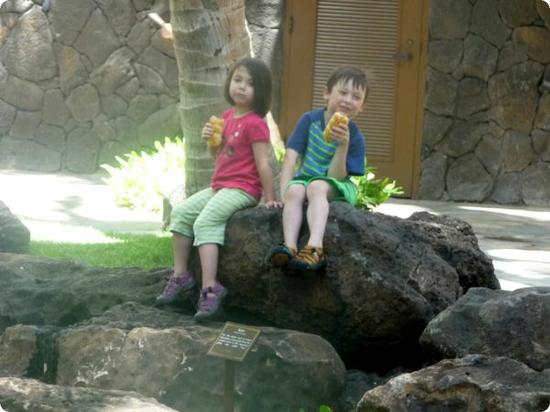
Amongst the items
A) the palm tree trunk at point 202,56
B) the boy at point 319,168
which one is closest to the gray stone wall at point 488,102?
the palm tree trunk at point 202,56

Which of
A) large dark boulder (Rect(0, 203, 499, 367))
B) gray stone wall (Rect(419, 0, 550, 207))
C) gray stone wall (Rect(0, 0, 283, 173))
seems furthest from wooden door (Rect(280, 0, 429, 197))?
large dark boulder (Rect(0, 203, 499, 367))

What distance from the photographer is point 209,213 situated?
511 cm

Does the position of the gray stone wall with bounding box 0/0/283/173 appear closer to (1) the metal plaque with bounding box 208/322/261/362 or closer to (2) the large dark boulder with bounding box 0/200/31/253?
(2) the large dark boulder with bounding box 0/200/31/253

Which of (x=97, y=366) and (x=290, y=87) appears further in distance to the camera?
(x=290, y=87)

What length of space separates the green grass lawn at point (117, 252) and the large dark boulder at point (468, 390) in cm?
347

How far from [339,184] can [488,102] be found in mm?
7606

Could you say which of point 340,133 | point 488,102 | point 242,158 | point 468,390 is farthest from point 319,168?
point 488,102

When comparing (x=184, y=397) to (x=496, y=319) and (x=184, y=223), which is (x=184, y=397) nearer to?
(x=184, y=223)

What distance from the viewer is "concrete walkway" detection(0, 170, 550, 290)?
8.44 meters

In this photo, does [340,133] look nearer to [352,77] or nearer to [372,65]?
[352,77]

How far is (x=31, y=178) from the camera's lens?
12258mm

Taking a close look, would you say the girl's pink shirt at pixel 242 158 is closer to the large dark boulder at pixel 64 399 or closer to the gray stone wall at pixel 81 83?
the large dark boulder at pixel 64 399

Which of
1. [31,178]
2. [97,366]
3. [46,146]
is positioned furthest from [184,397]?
[46,146]

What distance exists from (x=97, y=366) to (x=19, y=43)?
8958mm
